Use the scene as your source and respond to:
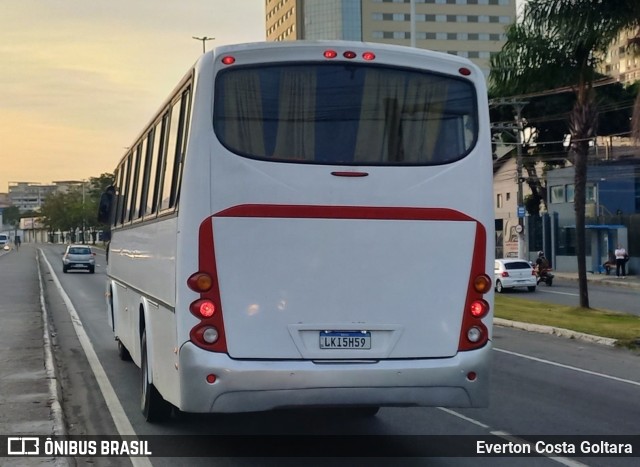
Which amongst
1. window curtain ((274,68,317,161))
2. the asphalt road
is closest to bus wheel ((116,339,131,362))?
the asphalt road

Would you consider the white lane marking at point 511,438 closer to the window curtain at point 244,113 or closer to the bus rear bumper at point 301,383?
the bus rear bumper at point 301,383

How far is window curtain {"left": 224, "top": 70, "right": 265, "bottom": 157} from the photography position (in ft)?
24.0

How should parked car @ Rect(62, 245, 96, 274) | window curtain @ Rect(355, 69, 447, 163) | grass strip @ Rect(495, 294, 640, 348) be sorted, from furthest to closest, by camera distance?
parked car @ Rect(62, 245, 96, 274) → grass strip @ Rect(495, 294, 640, 348) → window curtain @ Rect(355, 69, 447, 163)

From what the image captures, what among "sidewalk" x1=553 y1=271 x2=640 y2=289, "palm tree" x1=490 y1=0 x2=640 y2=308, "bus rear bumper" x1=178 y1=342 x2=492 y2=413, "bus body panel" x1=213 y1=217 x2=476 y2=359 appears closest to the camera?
"bus rear bumper" x1=178 y1=342 x2=492 y2=413

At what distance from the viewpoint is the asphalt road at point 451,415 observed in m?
8.09

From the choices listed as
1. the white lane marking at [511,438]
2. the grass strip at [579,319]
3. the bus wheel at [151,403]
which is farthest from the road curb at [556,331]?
the bus wheel at [151,403]

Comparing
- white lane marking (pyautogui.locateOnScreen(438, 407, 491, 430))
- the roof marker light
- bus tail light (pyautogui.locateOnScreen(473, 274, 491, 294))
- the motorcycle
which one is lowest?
the motorcycle

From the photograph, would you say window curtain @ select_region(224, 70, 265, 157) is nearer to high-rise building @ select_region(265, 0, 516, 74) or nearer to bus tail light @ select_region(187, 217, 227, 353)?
bus tail light @ select_region(187, 217, 227, 353)

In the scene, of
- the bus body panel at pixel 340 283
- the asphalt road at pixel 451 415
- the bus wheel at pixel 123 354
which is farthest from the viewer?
the bus wheel at pixel 123 354

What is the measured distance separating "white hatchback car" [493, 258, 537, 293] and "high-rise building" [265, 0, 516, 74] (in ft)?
326

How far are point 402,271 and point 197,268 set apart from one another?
1647mm

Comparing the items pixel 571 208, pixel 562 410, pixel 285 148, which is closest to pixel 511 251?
pixel 571 208

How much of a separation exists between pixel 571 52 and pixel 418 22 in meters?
122

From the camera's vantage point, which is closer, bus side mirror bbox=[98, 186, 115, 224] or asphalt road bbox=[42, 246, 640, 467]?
asphalt road bbox=[42, 246, 640, 467]
